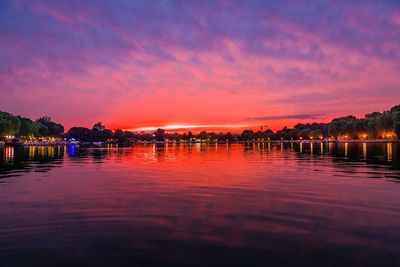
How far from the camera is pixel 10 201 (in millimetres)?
19453

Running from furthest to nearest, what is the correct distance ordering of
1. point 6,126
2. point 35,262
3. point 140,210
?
point 6,126 < point 140,210 < point 35,262

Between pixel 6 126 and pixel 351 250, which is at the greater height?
pixel 6 126

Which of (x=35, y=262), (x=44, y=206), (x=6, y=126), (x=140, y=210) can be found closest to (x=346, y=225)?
(x=140, y=210)

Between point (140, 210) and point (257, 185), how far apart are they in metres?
11.3

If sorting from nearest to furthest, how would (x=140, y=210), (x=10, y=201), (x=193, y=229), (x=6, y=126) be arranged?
(x=193, y=229)
(x=140, y=210)
(x=10, y=201)
(x=6, y=126)

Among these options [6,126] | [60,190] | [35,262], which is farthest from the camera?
[6,126]

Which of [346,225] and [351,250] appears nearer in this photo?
[351,250]

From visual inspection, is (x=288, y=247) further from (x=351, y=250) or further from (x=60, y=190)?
(x=60, y=190)

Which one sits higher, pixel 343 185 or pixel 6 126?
pixel 6 126

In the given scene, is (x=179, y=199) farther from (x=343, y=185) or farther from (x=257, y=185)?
(x=343, y=185)

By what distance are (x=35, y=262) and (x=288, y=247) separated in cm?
748

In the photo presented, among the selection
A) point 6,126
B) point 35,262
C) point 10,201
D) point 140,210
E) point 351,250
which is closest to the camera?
point 35,262

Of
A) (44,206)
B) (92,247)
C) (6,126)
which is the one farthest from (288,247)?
(6,126)

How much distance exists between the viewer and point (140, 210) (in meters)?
17.1
